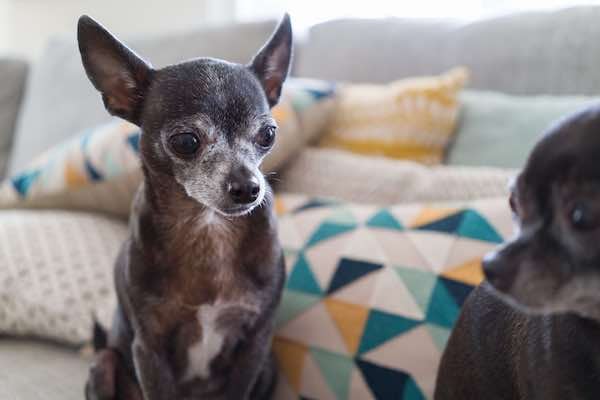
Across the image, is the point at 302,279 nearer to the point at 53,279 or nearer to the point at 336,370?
the point at 336,370

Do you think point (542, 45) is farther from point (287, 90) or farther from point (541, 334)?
point (541, 334)

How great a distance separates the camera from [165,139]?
36.4 inches

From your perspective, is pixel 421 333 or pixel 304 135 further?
pixel 304 135

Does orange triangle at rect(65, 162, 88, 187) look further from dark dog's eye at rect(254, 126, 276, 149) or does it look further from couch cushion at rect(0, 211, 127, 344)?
dark dog's eye at rect(254, 126, 276, 149)

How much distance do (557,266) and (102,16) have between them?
9.32 feet

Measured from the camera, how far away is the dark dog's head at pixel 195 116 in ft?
2.97

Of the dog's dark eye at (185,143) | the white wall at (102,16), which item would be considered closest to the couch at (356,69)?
the dog's dark eye at (185,143)

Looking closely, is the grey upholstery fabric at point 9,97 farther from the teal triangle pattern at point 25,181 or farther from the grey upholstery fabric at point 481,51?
the grey upholstery fabric at point 481,51

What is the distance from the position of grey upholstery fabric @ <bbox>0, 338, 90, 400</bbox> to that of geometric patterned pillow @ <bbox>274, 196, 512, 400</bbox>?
0.41m

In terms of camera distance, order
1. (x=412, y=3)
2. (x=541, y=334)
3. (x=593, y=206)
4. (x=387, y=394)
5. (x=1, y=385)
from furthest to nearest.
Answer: (x=412, y=3)
(x=1, y=385)
(x=387, y=394)
(x=541, y=334)
(x=593, y=206)

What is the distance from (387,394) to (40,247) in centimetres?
84

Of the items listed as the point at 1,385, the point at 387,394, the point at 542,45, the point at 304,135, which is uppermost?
the point at 542,45

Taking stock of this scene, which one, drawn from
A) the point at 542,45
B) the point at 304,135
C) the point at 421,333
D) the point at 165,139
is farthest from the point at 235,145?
the point at 542,45

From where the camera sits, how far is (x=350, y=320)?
112cm
